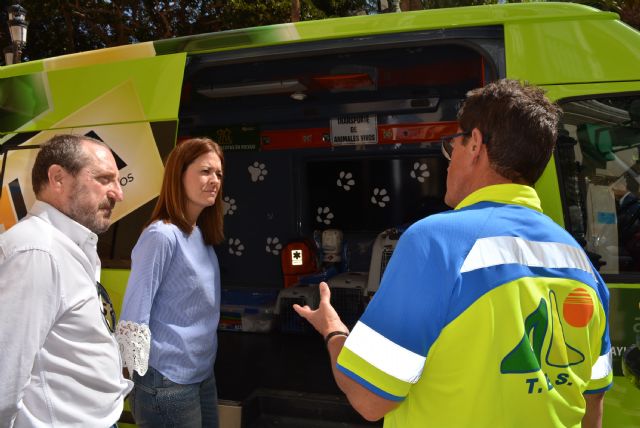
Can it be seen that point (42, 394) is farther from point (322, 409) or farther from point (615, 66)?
point (615, 66)

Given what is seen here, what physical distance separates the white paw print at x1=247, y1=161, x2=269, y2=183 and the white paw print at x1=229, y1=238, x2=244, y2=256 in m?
0.82

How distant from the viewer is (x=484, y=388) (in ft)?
3.70

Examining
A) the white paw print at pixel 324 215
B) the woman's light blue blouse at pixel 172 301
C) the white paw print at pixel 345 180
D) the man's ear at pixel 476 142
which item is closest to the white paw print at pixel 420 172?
the white paw print at pixel 345 180

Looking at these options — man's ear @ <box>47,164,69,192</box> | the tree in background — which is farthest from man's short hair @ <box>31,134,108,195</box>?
the tree in background

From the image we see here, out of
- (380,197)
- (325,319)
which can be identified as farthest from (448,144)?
(380,197)

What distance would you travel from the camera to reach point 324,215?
662 centimetres

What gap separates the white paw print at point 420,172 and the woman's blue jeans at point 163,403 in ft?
14.9

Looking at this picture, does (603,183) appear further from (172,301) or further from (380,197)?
(380,197)

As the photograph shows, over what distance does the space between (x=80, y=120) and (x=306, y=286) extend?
319 centimetres

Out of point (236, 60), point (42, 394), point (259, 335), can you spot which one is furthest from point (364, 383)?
point (259, 335)

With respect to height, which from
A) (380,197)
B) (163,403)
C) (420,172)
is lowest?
(163,403)

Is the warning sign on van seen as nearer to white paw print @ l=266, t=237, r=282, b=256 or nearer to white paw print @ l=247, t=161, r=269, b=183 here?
white paw print @ l=247, t=161, r=269, b=183

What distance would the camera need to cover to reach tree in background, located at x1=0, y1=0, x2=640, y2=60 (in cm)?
1516

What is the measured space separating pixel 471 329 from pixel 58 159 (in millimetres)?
1417
